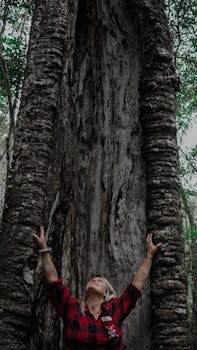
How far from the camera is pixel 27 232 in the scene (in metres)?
2.45

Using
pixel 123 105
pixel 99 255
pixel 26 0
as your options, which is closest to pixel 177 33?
pixel 26 0

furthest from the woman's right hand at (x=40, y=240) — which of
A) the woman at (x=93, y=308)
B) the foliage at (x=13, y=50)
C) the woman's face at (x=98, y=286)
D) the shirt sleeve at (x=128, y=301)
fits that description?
the foliage at (x=13, y=50)

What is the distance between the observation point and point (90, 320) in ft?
8.79

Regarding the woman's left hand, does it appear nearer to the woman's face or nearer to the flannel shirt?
the flannel shirt

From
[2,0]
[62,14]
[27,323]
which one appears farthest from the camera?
[2,0]

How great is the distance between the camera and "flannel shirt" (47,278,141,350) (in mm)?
2562

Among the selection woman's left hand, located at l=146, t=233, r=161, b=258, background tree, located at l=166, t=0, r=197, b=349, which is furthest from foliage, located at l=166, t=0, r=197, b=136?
woman's left hand, located at l=146, t=233, r=161, b=258

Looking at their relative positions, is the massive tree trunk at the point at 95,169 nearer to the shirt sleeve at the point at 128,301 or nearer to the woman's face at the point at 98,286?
the shirt sleeve at the point at 128,301

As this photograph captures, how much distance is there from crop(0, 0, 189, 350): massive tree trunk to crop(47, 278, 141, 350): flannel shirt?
6.6 inches

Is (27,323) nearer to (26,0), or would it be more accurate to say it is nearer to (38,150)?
(38,150)

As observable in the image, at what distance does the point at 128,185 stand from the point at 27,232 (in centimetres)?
127

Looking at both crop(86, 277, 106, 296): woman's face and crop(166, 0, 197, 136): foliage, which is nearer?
crop(86, 277, 106, 296): woman's face

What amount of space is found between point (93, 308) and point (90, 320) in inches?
6.3

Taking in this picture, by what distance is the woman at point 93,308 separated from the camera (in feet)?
8.41
